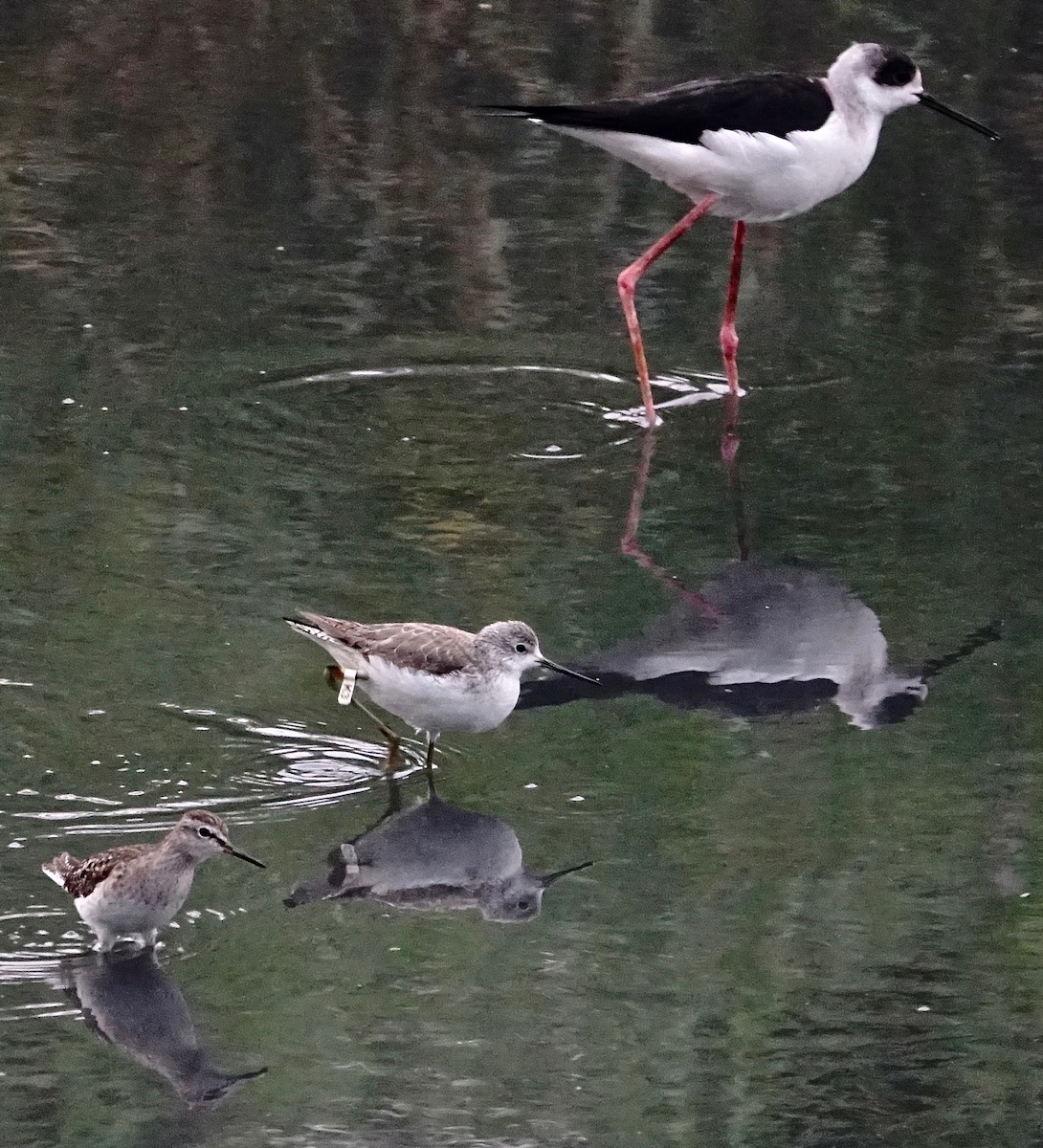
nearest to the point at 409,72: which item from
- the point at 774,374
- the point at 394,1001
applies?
the point at 774,374

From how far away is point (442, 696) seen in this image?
620cm

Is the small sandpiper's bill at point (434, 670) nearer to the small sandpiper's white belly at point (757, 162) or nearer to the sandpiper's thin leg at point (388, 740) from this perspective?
the sandpiper's thin leg at point (388, 740)

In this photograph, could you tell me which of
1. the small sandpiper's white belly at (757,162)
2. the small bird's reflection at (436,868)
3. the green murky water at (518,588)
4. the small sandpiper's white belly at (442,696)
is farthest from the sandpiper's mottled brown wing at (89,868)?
the small sandpiper's white belly at (757,162)

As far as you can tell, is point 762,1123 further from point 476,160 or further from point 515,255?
point 476,160

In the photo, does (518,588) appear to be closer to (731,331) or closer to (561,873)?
(561,873)

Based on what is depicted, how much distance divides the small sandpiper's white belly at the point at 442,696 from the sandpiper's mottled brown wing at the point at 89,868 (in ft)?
3.08

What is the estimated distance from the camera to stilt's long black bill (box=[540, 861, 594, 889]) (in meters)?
5.97

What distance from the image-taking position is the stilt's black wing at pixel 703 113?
938cm

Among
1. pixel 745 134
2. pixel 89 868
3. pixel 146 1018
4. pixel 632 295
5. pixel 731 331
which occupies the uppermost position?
pixel 745 134

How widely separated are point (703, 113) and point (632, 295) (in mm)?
815

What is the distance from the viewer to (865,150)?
9719 mm

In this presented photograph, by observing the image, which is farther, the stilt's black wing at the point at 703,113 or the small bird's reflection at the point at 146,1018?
the stilt's black wing at the point at 703,113

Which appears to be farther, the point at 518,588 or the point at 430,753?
the point at 518,588

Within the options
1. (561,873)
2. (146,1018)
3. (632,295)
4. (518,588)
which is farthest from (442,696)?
(632,295)
